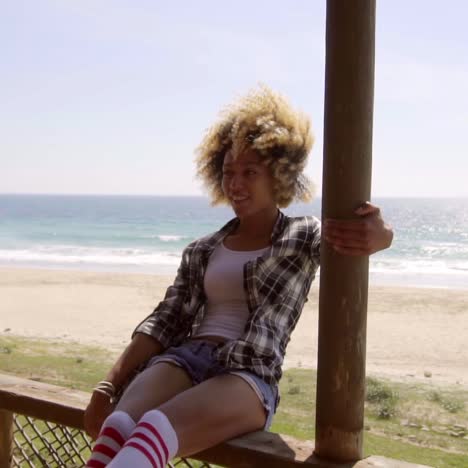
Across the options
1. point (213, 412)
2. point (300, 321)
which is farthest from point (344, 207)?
point (300, 321)

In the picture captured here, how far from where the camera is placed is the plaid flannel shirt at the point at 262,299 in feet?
5.94

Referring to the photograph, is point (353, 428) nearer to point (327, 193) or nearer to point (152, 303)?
point (327, 193)

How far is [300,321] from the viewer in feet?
42.8

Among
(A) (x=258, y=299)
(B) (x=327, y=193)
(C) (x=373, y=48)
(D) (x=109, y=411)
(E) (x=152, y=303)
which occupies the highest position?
(C) (x=373, y=48)

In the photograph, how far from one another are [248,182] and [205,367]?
0.58 m

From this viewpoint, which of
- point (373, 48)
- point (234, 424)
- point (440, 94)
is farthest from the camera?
point (440, 94)

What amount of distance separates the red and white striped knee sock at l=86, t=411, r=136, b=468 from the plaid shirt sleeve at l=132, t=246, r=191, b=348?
443 millimetres

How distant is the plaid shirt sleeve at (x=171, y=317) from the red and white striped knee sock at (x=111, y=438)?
443 millimetres

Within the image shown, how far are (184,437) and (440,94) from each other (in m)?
74.3

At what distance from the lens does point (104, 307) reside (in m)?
14.8

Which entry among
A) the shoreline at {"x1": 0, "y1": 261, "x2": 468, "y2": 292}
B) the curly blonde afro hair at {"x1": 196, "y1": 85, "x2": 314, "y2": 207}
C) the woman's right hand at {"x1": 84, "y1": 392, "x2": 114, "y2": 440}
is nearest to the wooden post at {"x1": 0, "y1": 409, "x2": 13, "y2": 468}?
the woman's right hand at {"x1": 84, "y1": 392, "x2": 114, "y2": 440}

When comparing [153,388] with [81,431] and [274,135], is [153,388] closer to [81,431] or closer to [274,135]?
[81,431]

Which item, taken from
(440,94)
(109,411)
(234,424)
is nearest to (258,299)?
(234,424)

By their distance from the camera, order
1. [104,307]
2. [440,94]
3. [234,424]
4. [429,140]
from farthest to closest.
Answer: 1. [429,140]
2. [440,94]
3. [104,307]
4. [234,424]
